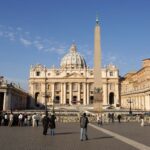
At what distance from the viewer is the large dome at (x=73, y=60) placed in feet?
403

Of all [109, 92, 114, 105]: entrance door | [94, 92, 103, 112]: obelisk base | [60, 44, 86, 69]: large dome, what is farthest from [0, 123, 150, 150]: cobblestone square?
[60, 44, 86, 69]: large dome

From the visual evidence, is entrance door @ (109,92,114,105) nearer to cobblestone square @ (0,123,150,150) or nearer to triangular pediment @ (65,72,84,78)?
triangular pediment @ (65,72,84,78)

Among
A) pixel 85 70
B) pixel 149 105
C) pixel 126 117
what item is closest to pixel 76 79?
pixel 85 70

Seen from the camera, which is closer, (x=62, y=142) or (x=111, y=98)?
(x=62, y=142)

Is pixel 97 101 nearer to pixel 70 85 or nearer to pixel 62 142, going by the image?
pixel 62 142

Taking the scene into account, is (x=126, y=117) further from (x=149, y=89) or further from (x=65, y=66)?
(x=65, y=66)

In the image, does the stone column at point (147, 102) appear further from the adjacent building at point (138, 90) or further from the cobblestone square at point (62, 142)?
the cobblestone square at point (62, 142)

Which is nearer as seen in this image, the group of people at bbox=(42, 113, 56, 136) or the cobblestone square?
the cobblestone square

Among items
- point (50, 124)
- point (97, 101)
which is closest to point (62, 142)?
point (50, 124)

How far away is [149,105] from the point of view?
71.7m

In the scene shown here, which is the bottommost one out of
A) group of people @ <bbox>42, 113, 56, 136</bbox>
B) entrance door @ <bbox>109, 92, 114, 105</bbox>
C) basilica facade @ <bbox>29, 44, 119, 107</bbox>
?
group of people @ <bbox>42, 113, 56, 136</bbox>

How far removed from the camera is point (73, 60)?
406 feet

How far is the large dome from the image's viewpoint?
12281 cm

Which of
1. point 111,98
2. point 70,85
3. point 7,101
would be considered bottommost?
point 7,101
